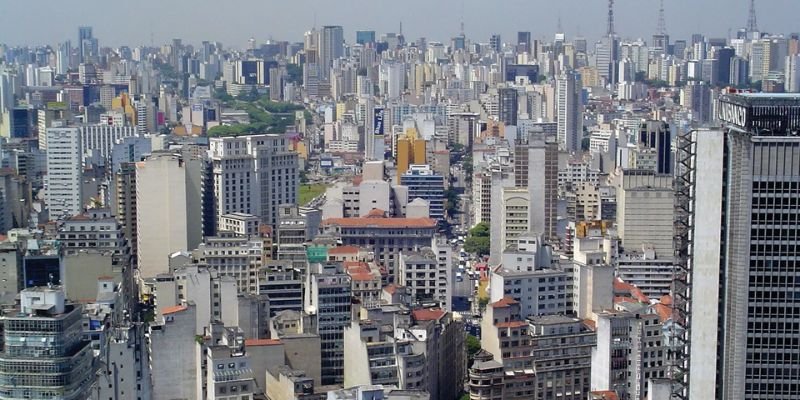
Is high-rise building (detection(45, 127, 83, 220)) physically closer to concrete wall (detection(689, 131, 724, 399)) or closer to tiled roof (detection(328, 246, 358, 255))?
tiled roof (detection(328, 246, 358, 255))

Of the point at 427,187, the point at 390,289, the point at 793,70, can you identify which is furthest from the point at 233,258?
the point at 793,70

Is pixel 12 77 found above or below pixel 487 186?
above

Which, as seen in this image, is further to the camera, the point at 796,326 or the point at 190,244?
the point at 190,244

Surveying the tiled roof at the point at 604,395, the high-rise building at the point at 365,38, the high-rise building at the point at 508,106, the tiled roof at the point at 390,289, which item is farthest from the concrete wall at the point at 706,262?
the high-rise building at the point at 365,38

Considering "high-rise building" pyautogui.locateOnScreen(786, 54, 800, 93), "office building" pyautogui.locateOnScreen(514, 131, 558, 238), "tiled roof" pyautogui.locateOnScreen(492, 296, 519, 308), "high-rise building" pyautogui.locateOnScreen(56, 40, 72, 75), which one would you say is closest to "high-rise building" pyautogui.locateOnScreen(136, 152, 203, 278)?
"office building" pyautogui.locateOnScreen(514, 131, 558, 238)

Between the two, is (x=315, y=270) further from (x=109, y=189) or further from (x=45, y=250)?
(x=109, y=189)

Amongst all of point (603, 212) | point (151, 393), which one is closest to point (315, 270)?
point (151, 393)

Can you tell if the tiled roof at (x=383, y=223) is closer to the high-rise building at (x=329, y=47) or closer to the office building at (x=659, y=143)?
the office building at (x=659, y=143)

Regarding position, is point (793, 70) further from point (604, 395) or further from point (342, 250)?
point (604, 395)
